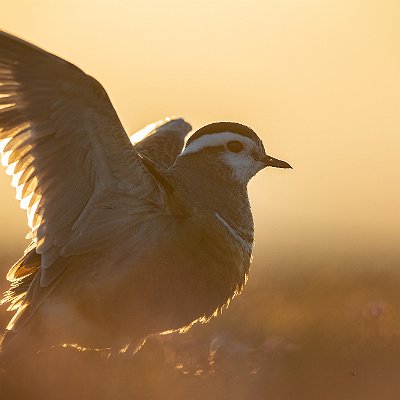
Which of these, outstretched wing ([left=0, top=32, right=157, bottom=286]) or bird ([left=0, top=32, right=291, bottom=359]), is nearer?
outstretched wing ([left=0, top=32, right=157, bottom=286])

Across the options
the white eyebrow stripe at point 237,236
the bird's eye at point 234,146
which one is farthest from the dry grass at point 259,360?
the bird's eye at point 234,146

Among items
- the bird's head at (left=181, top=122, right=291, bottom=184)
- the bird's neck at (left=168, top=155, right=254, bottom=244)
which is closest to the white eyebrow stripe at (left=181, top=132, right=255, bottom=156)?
the bird's head at (left=181, top=122, right=291, bottom=184)

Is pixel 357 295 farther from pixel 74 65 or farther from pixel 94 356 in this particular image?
pixel 74 65

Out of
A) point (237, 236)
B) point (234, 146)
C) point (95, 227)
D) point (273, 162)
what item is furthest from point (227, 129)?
point (95, 227)

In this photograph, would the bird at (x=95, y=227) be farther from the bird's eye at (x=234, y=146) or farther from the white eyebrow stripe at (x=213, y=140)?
the bird's eye at (x=234, y=146)

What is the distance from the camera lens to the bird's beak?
616 inches

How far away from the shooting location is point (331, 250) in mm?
19031

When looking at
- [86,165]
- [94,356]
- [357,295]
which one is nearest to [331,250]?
[357,295]

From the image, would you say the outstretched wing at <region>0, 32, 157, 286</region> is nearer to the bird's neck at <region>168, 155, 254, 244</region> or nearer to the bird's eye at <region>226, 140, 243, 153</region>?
the bird's neck at <region>168, 155, 254, 244</region>

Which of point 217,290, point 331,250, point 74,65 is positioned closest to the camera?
point 74,65

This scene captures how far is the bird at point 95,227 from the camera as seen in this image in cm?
1390

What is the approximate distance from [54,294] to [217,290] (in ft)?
4.24

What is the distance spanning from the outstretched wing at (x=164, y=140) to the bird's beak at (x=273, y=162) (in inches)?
41.2

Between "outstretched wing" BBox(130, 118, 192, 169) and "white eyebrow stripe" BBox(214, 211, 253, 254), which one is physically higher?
"outstretched wing" BBox(130, 118, 192, 169)
